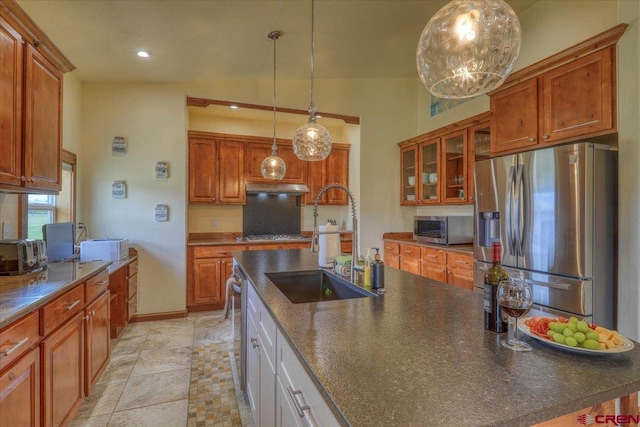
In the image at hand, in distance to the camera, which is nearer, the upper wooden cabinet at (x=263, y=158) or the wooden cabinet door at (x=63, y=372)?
the wooden cabinet door at (x=63, y=372)

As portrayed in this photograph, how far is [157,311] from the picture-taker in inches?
153

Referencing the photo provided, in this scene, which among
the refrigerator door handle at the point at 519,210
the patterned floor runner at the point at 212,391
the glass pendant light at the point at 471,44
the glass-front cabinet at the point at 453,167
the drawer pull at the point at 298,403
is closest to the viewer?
the drawer pull at the point at 298,403

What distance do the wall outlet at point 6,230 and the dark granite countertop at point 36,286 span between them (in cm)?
36

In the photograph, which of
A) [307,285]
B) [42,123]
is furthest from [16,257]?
[307,285]

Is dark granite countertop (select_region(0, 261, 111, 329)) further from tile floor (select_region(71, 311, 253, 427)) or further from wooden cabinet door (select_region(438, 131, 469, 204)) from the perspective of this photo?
wooden cabinet door (select_region(438, 131, 469, 204))

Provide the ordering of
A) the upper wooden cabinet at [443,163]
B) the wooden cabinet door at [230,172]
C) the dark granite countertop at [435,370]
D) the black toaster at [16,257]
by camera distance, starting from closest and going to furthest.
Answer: the dark granite countertop at [435,370] < the black toaster at [16,257] < the upper wooden cabinet at [443,163] < the wooden cabinet door at [230,172]

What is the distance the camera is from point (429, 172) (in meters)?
4.36

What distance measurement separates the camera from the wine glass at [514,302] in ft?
3.17

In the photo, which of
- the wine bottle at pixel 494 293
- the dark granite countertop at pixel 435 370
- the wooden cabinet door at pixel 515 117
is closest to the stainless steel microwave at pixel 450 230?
the wooden cabinet door at pixel 515 117

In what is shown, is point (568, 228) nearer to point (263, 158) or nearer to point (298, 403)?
point (298, 403)

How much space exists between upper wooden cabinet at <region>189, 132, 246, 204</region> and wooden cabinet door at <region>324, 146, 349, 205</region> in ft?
4.46

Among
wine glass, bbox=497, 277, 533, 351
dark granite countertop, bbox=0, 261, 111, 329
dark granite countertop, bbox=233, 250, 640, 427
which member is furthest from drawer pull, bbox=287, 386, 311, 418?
dark granite countertop, bbox=0, 261, 111, 329

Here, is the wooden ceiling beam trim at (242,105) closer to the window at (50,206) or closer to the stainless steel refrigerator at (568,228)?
the window at (50,206)

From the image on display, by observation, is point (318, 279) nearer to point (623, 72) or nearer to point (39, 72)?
point (39, 72)
